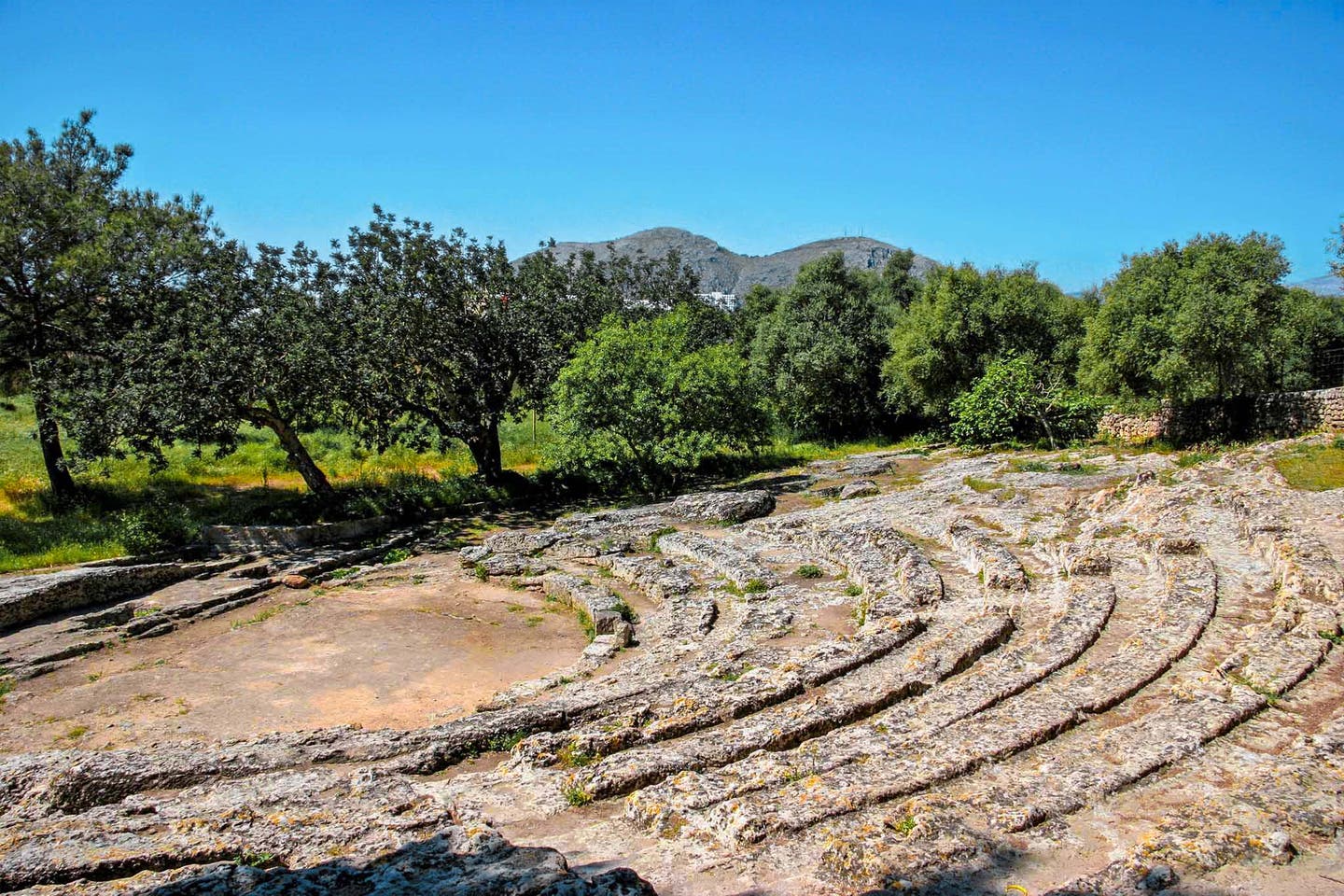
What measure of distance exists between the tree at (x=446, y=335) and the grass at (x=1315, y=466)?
75.6 feet

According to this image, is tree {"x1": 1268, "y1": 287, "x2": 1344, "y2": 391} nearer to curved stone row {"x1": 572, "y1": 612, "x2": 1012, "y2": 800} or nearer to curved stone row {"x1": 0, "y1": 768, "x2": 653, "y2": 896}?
curved stone row {"x1": 572, "y1": 612, "x2": 1012, "y2": 800}

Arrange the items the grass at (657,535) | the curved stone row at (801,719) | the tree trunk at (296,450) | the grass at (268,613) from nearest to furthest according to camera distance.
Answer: the curved stone row at (801,719)
the grass at (268,613)
the grass at (657,535)
the tree trunk at (296,450)

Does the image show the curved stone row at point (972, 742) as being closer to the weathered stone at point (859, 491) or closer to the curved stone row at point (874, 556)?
the curved stone row at point (874, 556)

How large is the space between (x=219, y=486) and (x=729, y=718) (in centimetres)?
2770

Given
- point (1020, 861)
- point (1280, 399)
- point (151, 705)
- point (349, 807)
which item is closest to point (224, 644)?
point (151, 705)

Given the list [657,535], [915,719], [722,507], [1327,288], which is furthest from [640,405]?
[1327,288]

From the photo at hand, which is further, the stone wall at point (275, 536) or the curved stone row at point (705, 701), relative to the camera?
the stone wall at point (275, 536)

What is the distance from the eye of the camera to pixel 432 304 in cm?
2852

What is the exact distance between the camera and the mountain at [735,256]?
131125mm

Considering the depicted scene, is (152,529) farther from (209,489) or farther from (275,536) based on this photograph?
(209,489)

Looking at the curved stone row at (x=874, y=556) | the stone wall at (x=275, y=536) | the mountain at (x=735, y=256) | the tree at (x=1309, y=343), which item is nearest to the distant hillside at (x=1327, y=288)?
the tree at (x=1309, y=343)

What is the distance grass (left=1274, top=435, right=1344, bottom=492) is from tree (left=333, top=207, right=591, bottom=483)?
908 inches

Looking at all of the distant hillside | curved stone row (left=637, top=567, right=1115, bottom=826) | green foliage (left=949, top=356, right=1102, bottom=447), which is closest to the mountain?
the distant hillside

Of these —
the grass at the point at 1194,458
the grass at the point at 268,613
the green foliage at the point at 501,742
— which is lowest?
the green foliage at the point at 501,742
